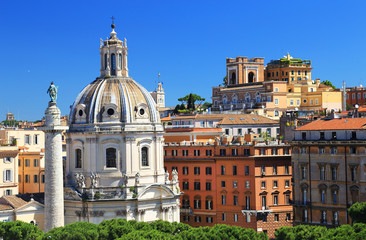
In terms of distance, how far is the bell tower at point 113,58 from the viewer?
88188 mm

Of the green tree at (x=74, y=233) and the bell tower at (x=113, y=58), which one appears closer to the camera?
the green tree at (x=74, y=233)

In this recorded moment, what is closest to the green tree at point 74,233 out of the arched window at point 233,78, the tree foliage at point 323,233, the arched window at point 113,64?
the tree foliage at point 323,233

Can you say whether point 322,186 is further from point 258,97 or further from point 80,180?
point 258,97

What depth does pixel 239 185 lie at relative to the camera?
91125 mm

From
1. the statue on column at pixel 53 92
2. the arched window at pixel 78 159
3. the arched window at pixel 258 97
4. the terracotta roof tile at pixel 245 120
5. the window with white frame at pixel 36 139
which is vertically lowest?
the arched window at pixel 78 159

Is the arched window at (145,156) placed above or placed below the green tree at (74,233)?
above

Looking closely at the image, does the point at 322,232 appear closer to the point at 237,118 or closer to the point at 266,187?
the point at 266,187

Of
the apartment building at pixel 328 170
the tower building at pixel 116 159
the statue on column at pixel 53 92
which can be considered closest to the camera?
the statue on column at pixel 53 92

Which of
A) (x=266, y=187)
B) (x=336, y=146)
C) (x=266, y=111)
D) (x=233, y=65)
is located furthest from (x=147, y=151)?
(x=233, y=65)

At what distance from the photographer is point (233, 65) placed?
13288 cm

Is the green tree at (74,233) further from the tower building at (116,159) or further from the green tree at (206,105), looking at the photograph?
the green tree at (206,105)

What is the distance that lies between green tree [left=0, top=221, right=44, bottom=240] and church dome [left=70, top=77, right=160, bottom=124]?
709 inches

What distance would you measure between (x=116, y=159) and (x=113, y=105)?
17.7 ft

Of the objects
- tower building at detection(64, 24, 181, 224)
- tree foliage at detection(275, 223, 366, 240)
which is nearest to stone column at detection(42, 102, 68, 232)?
tower building at detection(64, 24, 181, 224)
